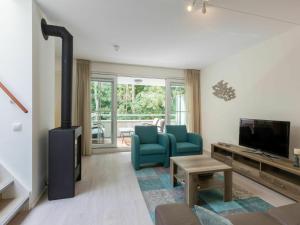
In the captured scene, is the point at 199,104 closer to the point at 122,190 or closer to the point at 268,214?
the point at 122,190

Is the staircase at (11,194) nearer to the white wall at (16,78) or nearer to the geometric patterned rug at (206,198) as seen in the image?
the white wall at (16,78)

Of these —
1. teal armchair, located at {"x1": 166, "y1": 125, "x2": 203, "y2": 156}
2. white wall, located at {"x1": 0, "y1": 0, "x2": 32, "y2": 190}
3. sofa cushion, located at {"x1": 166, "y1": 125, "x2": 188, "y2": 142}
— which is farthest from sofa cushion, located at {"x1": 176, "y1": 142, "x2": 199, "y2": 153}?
white wall, located at {"x1": 0, "y1": 0, "x2": 32, "y2": 190}

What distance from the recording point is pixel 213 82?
471 cm

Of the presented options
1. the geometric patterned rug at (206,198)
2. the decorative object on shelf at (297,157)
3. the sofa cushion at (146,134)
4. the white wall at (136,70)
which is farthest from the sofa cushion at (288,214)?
the white wall at (136,70)

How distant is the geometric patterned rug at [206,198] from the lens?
211cm

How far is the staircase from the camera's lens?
1.92 metres

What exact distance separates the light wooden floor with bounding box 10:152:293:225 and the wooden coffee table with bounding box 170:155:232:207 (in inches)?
22.6

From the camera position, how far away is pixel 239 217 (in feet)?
4.32

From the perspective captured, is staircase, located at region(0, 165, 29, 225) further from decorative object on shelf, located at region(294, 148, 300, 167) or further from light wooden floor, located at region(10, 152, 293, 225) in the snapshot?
decorative object on shelf, located at region(294, 148, 300, 167)

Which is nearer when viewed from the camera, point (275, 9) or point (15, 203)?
point (15, 203)

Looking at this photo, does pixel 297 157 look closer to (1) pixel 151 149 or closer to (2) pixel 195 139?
(2) pixel 195 139

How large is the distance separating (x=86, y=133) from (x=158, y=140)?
6.48 ft

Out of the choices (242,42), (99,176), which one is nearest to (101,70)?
Answer: (99,176)

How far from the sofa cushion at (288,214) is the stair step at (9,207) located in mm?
2519
